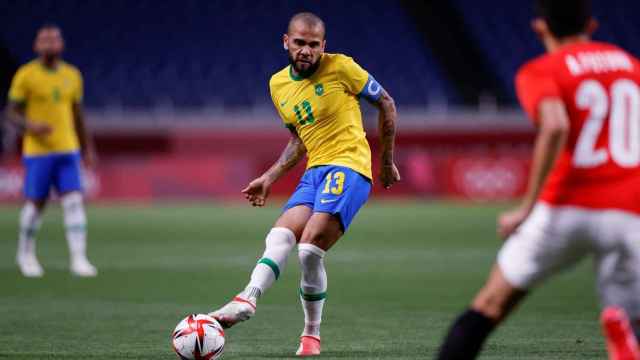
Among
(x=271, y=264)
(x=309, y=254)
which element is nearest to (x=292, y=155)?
(x=309, y=254)

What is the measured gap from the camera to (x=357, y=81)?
Result: 7.79 m

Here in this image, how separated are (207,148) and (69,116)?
1613 cm

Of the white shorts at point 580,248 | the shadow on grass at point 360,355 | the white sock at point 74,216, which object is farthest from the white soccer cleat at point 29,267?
the white shorts at point 580,248

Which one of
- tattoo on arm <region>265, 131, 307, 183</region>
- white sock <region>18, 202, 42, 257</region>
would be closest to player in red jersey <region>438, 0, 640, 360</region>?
tattoo on arm <region>265, 131, 307, 183</region>

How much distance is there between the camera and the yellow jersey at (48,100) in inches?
516

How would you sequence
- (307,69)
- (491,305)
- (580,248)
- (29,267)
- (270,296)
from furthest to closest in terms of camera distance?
(29,267)
(270,296)
(307,69)
(491,305)
(580,248)

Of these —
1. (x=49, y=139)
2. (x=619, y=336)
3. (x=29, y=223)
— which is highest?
(x=619, y=336)

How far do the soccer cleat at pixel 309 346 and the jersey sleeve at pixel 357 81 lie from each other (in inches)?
62.0

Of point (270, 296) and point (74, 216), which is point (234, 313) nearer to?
point (270, 296)

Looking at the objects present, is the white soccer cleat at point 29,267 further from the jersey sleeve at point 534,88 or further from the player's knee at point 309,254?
the jersey sleeve at point 534,88

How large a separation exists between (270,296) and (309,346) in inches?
151

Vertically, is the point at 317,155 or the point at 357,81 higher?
the point at 357,81

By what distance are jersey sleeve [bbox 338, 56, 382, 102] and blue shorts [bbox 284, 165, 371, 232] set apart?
0.52 m

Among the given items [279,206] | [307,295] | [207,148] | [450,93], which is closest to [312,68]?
[307,295]
